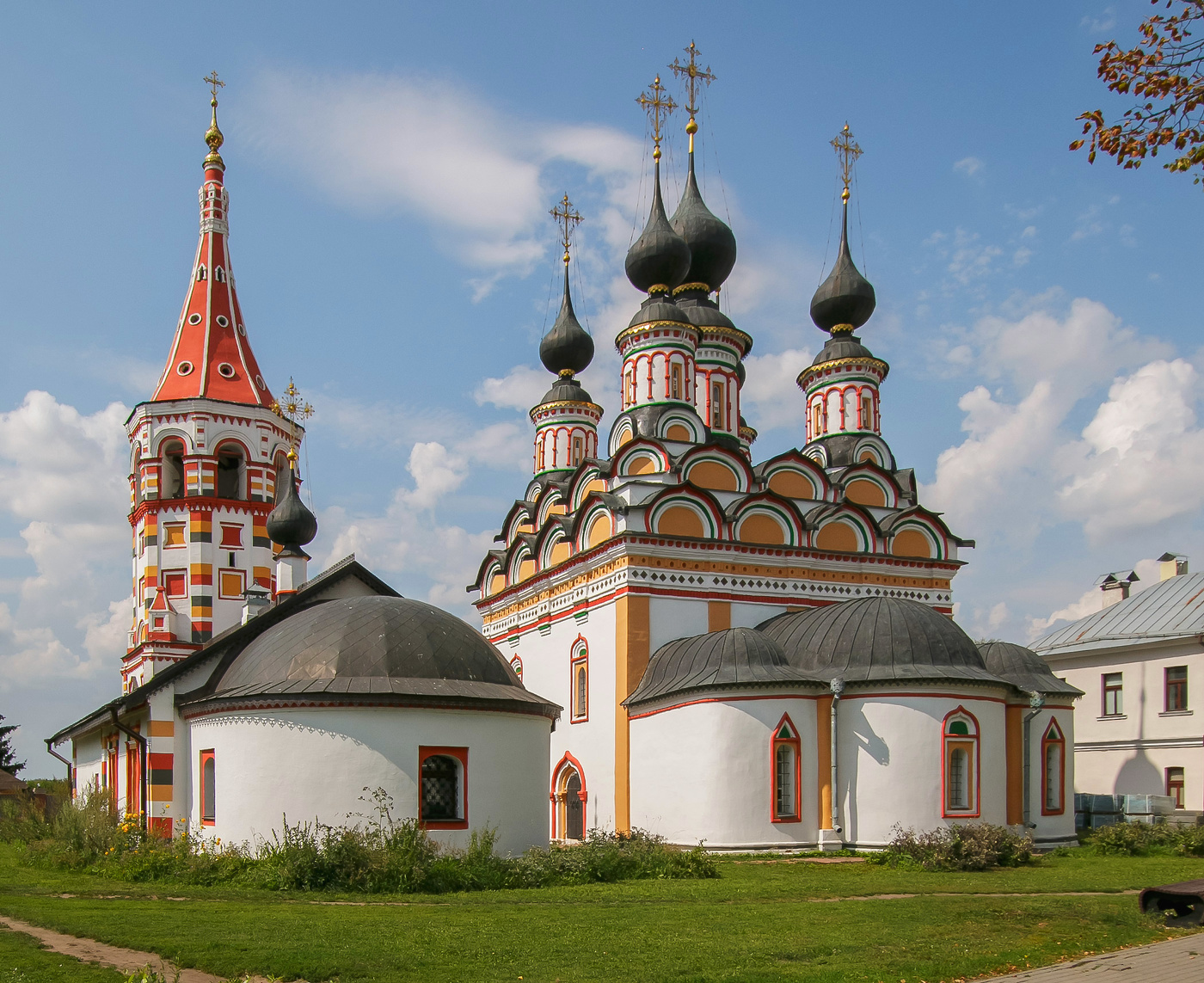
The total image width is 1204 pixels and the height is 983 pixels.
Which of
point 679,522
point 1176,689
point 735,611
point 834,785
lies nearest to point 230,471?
point 679,522

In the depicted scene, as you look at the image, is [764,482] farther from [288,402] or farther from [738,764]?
[288,402]

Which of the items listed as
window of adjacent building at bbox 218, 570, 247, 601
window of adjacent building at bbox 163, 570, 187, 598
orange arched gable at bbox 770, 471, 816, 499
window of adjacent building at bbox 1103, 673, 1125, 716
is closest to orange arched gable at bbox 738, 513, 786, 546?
orange arched gable at bbox 770, 471, 816, 499

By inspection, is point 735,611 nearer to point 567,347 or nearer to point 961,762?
point 961,762

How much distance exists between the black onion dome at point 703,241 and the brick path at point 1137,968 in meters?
20.3

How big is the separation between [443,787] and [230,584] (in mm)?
12032

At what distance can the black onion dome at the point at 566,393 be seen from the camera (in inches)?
1197

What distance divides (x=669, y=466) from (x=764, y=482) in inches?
89.1

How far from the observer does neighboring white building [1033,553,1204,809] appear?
Result: 22531 millimetres

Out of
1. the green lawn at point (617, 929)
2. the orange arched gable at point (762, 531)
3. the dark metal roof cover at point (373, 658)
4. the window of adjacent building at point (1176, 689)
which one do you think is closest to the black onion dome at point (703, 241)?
the orange arched gable at point (762, 531)

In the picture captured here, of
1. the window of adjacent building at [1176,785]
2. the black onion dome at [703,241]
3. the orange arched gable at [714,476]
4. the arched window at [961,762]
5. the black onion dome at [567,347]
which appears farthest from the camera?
the black onion dome at [567,347]

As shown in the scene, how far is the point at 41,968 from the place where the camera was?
773 centimetres

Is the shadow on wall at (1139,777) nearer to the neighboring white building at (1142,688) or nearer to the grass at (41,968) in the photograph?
the neighboring white building at (1142,688)

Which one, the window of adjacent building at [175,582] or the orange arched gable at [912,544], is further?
the window of adjacent building at [175,582]

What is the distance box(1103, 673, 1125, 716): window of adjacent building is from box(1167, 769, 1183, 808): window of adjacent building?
5.64 feet
